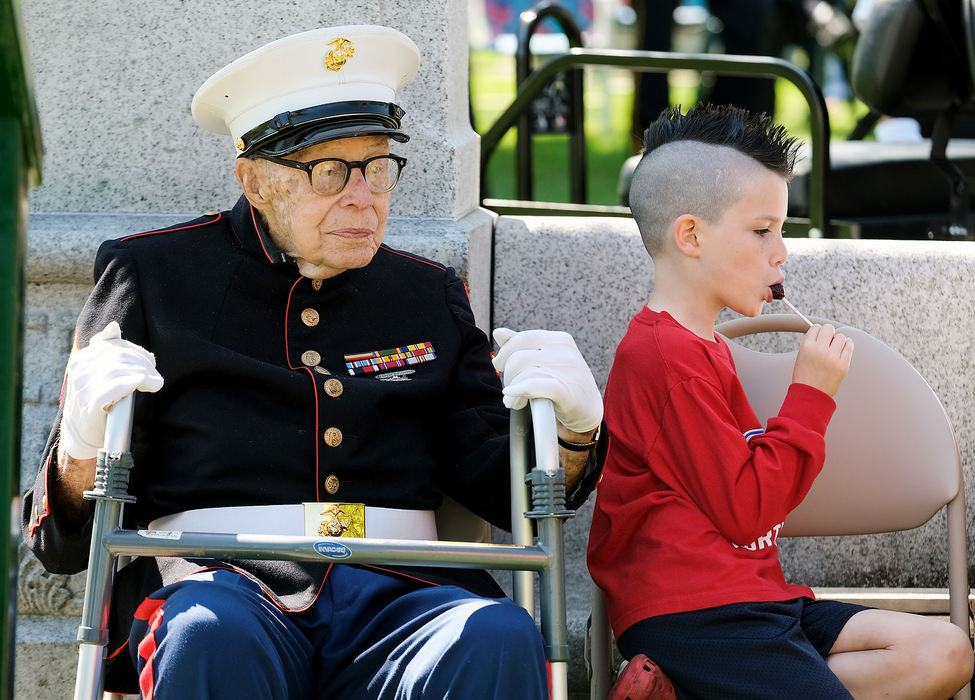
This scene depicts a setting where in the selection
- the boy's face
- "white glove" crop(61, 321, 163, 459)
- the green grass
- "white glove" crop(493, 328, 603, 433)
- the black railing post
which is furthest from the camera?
the green grass

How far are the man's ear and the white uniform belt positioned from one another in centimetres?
60

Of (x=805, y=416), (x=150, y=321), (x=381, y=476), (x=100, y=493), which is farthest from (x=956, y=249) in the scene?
(x=100, y=493)

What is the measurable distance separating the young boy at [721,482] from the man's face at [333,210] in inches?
21.3

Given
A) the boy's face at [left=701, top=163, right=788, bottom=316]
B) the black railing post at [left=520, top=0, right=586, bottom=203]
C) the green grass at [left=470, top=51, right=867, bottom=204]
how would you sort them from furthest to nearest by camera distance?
the green grass at [left=470, top=51, right=867, bottom=204] < the black railing post at [left=520, top=0, right=586, bottom=203] < the boy's face at [left=701, top=163, right=788, bottom=316]

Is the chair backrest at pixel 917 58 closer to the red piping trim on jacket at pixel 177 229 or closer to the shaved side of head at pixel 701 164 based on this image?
the shaved side of head at pixel 701 164

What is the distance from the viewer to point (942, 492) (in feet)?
9.36

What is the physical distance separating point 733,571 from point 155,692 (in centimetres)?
103

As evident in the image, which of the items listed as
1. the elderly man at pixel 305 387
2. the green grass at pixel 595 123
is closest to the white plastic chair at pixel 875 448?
the elderly man at pixel 305 387

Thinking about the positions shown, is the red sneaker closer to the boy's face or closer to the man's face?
the boy's face

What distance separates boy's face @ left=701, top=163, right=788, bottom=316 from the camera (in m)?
2.73

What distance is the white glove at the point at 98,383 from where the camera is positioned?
88.4 inches

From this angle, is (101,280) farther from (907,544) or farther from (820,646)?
(907,544)

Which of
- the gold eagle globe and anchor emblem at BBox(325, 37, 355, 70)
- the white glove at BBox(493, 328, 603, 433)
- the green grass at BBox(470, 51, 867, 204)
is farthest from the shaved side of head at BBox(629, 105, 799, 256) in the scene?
the green grass at BBox(470, 51, 867, 204)

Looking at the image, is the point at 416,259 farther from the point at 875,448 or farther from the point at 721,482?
the point at 875,448
